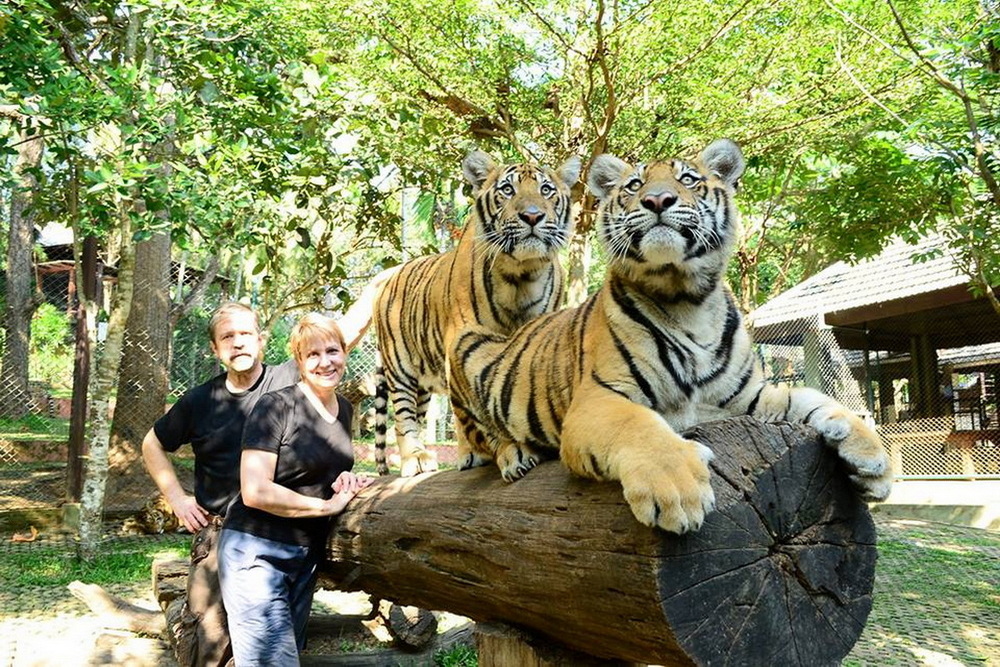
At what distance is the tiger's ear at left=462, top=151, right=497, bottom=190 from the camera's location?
14.3 feet

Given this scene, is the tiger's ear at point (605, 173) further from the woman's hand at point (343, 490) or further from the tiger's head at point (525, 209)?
the woman's hand at point (343, 490)

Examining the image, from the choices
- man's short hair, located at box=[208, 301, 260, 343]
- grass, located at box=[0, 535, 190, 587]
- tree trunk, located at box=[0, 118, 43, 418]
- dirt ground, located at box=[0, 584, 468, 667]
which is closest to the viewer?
man's short hair, located at box=[208, 301, 260, 343]

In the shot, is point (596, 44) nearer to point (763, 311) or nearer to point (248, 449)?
point (248, 449)

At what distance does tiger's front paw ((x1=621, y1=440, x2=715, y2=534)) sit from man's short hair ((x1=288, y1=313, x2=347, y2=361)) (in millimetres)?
1936

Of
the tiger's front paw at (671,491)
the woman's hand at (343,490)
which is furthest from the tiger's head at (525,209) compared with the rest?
the tiger's front paw at (671,491)

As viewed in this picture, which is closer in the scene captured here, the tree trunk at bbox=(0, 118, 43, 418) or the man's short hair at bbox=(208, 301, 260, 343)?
the man's short hair at bbox=(208, 301, 260, 343)

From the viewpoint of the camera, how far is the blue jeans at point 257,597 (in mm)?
3430

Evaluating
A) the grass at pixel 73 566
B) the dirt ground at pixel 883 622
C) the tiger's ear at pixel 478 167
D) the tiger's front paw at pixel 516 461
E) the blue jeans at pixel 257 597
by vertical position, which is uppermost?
the tiger's ear at pixel 478 167

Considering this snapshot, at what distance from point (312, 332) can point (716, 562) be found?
2078mm

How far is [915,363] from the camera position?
1387cm

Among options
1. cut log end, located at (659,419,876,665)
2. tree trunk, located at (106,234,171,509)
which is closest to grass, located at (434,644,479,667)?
cut log end, located at (659,419,876,665)

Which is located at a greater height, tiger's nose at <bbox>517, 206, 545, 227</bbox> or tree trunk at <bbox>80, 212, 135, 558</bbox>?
tiger's nose at <bbox>517, 206, 545, 227</bbox>

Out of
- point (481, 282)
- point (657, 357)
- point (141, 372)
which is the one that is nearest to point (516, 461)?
point (657, 357)

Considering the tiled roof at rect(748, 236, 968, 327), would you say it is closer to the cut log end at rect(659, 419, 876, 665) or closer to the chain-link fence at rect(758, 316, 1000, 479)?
the chain-link fence at rect(758, 316, 1000, 479)
